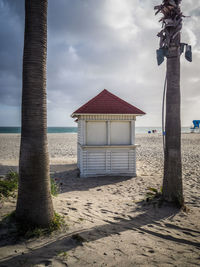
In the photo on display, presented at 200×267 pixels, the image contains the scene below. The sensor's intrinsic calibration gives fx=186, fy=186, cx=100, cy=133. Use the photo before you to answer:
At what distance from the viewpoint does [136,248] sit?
11.6 feet

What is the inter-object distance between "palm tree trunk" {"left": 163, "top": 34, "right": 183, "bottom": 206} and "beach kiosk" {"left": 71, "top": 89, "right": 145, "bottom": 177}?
4286 millimetres

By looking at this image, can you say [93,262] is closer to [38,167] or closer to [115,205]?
[38,167]

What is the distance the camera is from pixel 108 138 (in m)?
10.2

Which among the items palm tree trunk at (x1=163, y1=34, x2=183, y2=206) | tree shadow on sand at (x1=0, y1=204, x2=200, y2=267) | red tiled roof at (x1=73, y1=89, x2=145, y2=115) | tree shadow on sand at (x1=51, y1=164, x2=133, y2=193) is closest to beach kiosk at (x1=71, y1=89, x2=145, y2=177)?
red tiled roof at (x1=73, y1=89, x2=145, y2=115)

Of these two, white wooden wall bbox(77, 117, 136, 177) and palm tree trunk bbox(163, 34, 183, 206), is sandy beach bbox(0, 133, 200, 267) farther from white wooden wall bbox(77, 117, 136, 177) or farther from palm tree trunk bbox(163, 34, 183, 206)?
white wooden wall bbox(77, 117, 136, 177)

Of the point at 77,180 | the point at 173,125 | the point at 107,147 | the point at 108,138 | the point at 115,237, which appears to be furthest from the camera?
the point at 108,138

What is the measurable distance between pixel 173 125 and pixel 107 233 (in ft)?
11.5

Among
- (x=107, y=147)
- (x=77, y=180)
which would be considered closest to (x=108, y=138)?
(x=107, y=147)

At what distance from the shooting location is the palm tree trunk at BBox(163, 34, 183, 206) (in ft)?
18.3

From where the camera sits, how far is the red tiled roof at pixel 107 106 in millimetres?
9859

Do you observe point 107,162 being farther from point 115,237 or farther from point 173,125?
point 115,237

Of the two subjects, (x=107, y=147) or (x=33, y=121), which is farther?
(x=107, y=147)

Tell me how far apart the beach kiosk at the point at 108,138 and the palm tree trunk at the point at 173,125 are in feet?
14.1

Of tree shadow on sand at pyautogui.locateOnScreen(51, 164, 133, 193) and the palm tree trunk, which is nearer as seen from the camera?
the palm tree trunk
